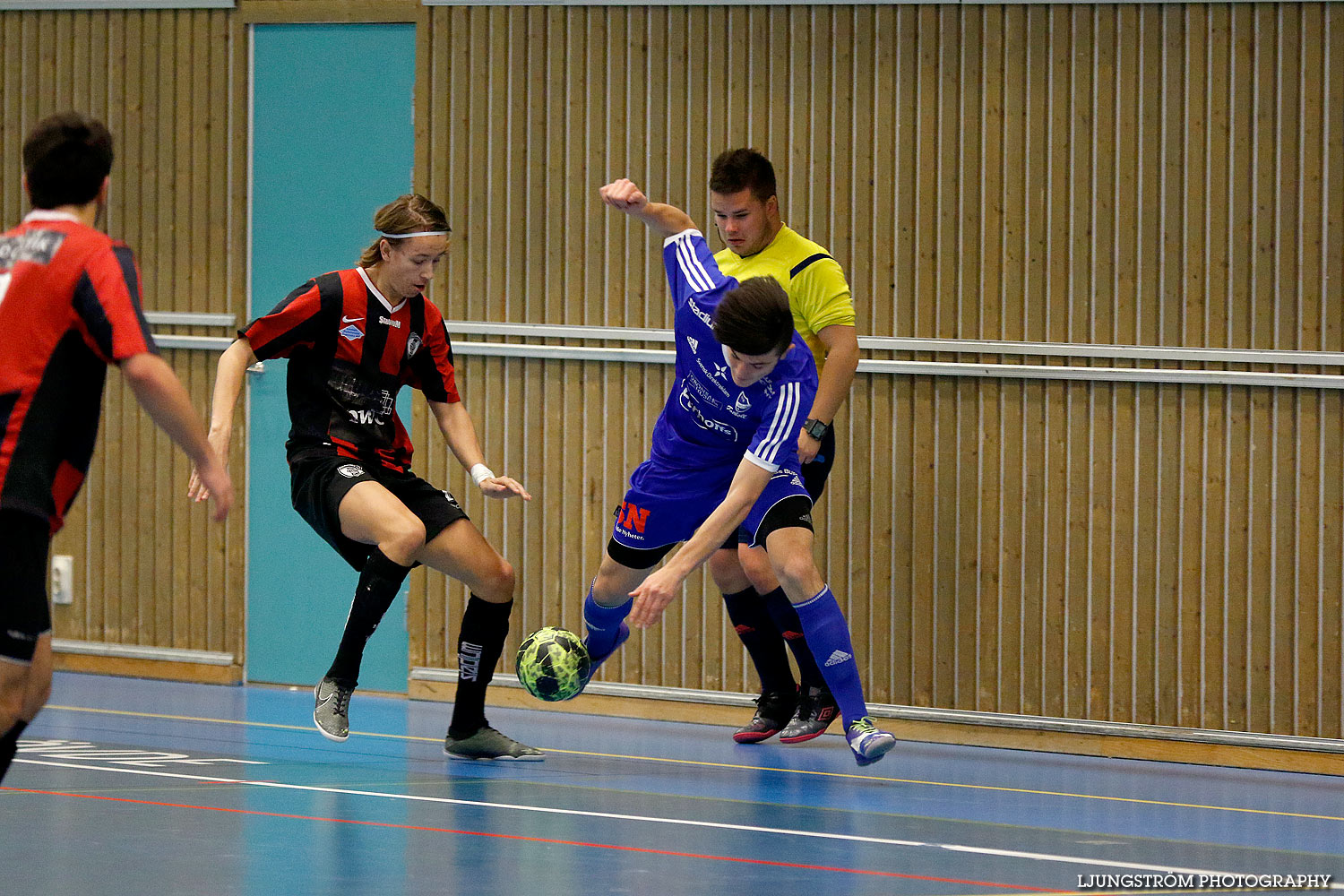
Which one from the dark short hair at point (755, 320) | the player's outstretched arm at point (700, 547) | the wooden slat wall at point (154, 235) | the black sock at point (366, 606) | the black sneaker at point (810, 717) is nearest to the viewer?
the player's outstretched arm at point (700, 547)

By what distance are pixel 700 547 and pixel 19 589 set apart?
2.19 m

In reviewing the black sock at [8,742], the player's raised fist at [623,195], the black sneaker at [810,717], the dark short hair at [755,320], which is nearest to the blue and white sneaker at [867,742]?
the black sneaker at [810,717]

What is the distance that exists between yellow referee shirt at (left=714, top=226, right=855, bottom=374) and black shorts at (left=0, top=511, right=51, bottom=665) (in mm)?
3264

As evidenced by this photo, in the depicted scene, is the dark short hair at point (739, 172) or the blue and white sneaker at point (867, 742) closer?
the blue and white sneaker at point (867, 742)

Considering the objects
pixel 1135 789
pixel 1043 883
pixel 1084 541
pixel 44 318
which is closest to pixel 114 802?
pixel 44 318

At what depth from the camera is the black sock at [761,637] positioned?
7.11m

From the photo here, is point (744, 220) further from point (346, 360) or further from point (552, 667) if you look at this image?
point (552, 667)

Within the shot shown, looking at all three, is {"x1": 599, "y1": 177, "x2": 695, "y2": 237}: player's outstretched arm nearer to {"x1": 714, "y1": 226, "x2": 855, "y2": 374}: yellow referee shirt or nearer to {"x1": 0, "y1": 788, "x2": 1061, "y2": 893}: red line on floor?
{"x1": 714, "y1": 226, "x2": 855, "y2": 374}: yellow referee shirt

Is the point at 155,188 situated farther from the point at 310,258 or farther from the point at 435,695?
the point at 435,695

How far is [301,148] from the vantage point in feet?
28.5

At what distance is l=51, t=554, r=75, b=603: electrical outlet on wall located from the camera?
29.9ft

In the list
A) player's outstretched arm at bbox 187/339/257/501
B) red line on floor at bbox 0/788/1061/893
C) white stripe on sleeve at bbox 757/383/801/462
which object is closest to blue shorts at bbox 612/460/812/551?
white stripe on sleeve at bbox 757/383/801/462

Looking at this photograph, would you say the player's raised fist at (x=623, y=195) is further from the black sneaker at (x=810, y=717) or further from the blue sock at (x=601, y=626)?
the black sneaker at (x=810, y=717)

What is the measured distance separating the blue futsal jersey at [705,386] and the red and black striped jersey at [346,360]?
971mm
